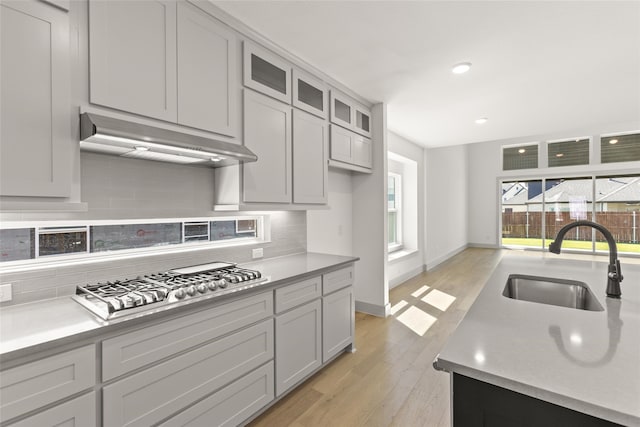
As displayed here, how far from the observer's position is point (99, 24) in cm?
144

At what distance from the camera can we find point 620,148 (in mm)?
7418

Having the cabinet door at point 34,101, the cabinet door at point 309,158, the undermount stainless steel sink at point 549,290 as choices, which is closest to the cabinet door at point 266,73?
the cabinet door at point 309,158

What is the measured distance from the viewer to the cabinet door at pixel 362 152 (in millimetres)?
3422

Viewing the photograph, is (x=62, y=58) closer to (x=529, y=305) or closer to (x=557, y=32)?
(x=529, y=305)

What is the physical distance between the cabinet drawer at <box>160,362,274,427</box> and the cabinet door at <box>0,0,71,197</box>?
1.27 metres

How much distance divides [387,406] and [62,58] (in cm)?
276

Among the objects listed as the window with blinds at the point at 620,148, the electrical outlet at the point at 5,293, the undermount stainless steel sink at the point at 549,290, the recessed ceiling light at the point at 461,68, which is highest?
the window with blinds at the point at 620,148

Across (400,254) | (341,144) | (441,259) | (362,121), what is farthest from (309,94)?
(441,259)

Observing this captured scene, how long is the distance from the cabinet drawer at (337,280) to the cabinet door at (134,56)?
5.42 ft

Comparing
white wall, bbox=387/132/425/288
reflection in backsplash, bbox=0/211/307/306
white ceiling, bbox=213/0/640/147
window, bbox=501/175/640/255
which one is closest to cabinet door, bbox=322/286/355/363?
reflection in backsplash, bbox=0/211/307/306

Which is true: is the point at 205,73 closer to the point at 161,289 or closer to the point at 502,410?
the point at 161,289

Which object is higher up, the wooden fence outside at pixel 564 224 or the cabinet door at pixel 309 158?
the cabinet door at pixel 309 158

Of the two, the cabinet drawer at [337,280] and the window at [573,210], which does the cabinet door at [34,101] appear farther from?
the window at [573,210]

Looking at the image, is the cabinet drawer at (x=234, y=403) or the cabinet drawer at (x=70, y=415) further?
the cabinet drawer at (x=234, y=403)
